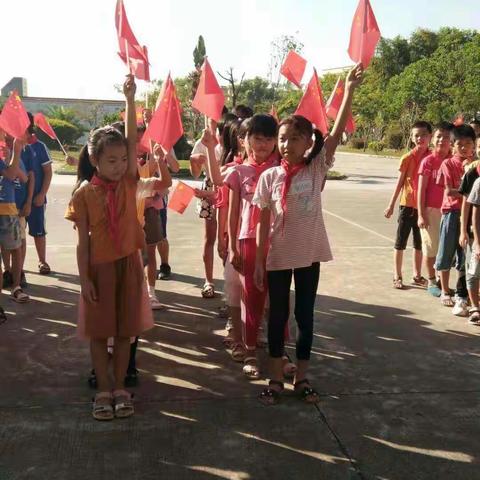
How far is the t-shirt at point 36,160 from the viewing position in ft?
17.3

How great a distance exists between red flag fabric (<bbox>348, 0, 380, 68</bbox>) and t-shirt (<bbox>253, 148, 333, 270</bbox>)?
0.61m

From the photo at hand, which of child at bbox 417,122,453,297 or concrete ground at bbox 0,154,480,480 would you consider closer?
concrete ground at bbox 0,154,480,480

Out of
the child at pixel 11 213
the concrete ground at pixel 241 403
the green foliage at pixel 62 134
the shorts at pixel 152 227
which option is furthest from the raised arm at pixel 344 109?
the green foliage at pixel 62 134

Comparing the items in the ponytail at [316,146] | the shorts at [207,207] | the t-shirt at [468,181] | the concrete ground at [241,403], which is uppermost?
the ponytail at [316,146]

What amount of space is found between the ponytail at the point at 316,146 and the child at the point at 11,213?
240cm

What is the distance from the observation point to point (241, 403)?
118 inches

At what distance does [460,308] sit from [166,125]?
114 inches

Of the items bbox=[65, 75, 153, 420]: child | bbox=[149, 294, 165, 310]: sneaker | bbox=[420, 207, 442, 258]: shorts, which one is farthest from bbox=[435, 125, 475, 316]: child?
bbox=[65, 75, 153, 420]: child

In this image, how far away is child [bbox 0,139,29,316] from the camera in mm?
4195

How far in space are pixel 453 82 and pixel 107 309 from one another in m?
39.9

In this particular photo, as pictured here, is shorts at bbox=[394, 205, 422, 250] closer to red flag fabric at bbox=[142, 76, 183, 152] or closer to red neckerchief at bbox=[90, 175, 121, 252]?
red flag fabric at bbox=[142, 76, 183, 152]

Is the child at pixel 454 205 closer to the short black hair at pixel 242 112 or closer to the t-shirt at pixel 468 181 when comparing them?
the t-shirt at pixel 468 181

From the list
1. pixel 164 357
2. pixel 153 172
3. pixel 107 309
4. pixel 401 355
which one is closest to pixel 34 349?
pixel 164 357

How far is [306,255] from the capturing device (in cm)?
292
